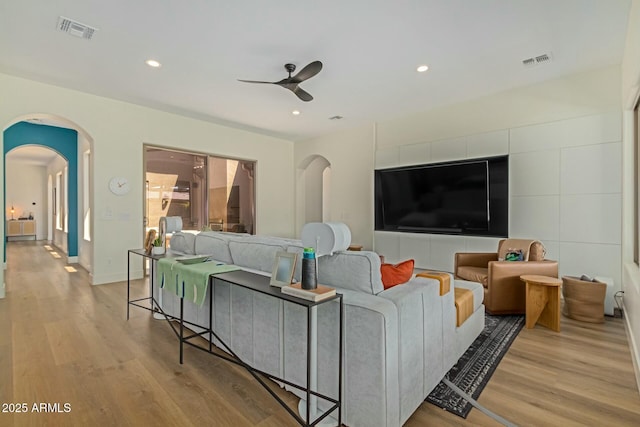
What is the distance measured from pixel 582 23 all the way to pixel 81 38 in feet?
16.2

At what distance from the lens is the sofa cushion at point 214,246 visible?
8.84ft

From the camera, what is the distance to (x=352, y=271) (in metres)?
1.82

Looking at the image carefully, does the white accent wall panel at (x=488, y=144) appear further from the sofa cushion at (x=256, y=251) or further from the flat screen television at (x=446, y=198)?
the sofa cushion at (x=256, y=251)

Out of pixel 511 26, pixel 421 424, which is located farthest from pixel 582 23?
pixel 421 424

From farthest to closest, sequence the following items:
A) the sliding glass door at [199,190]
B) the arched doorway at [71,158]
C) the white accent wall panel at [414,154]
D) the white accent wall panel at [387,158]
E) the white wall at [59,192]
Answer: the white wall at [59,192], the arched doorway at [71,158], the white accent wall panel at [387,158], the sliding glass door at [199,190], the white accent wall panel at [414,154]

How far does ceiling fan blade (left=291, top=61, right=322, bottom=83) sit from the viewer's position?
3.06 meters

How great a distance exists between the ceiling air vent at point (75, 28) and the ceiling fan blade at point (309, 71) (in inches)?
78.8

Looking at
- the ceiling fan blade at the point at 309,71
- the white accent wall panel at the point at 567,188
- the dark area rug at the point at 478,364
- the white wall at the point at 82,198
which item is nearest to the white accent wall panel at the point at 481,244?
the white accent wall panel at the point at 567,188

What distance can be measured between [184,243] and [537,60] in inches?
179

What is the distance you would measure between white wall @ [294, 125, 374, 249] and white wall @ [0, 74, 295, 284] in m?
2.41

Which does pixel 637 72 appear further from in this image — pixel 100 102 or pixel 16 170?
pixel 16 170

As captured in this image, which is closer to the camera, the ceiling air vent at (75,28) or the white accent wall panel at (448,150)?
the ceiling air vent at (75,28)

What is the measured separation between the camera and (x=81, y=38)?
3080 millimetres

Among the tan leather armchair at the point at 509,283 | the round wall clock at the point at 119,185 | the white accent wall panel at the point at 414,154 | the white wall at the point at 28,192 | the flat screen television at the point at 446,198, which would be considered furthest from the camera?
the white wall at the point at 28,192
